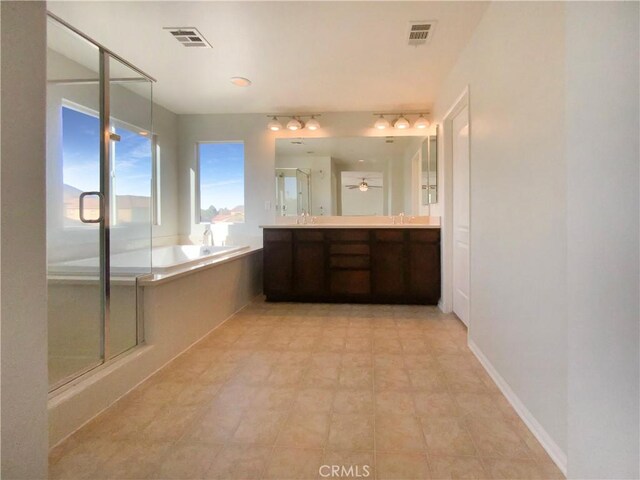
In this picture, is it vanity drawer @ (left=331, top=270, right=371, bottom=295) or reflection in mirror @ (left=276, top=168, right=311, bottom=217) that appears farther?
reflection in mirror @ (left=276, top=168, right=311, bottom=217)

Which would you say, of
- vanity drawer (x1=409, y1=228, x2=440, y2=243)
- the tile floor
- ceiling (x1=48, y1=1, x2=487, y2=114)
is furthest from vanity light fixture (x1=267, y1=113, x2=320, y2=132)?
the tile floor

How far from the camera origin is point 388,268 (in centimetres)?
351

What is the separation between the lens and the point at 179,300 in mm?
2303

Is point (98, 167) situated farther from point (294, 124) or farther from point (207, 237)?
point (294, 124)

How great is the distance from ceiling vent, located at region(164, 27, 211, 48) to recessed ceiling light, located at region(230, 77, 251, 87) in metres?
0.57

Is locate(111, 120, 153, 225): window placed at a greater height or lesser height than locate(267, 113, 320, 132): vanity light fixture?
lesser

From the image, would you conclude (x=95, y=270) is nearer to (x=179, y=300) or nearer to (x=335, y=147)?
(x=179, y=300)

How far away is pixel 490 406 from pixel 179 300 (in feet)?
6.67

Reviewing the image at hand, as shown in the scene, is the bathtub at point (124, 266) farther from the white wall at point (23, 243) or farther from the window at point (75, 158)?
the white wall at point (23, 243)

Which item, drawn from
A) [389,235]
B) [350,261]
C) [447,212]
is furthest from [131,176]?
[447,212]

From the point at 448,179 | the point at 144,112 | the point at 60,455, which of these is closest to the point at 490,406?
the point at 60,455

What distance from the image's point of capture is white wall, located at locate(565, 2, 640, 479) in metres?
0.68

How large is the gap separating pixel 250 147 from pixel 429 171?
224 centimetres
